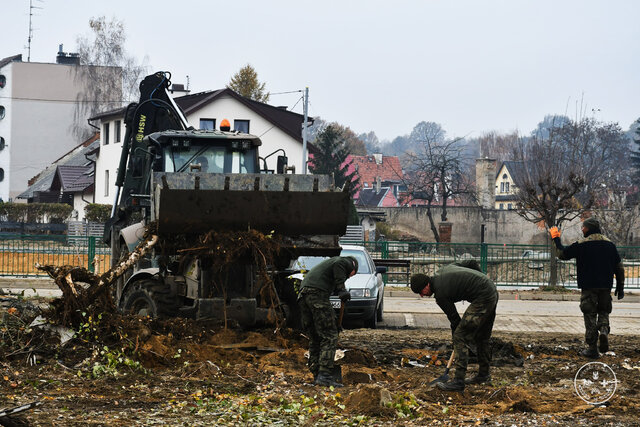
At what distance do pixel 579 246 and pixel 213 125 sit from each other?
1553 inches

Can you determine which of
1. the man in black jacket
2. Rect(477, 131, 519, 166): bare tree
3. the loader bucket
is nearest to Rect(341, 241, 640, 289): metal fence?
the man in black jacket

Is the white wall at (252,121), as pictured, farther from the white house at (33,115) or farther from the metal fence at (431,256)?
the white house at (33,115)

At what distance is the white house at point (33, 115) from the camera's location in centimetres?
7494

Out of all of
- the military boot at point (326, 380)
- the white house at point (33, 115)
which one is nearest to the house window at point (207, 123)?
the white house at point (33, 115)

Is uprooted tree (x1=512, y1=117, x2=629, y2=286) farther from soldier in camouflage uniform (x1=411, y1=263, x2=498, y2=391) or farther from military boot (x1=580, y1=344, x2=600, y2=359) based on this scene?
soldier in camouflage uniform (x1=411, y1=263, x2=498, y2=391)

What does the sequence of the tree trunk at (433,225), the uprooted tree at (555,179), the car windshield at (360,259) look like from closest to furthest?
the car windshield at (360,259), the uprooted tree at (555,179), the tree trunk at (433,225)

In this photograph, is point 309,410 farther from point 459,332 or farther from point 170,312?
point 170,312

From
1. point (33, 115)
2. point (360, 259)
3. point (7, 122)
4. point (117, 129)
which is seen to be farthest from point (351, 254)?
point (7, 122)

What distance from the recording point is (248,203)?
35.3ft

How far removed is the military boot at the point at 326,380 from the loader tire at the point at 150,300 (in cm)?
302

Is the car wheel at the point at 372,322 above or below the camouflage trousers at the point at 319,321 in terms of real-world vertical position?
below

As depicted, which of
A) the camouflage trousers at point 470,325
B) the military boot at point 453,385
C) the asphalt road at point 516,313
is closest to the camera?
the military boot at point 453,385

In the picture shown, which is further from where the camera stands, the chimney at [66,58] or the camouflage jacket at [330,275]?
the chimney at [66,58]

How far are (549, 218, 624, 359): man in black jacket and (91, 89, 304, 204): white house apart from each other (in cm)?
3654
